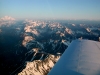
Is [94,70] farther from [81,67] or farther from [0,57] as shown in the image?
[0,57]

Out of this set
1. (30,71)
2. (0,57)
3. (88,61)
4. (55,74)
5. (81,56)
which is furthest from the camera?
(0,57)

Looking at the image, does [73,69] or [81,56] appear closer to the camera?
[73,69]

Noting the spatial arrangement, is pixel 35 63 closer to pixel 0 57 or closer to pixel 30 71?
pixel 30 71

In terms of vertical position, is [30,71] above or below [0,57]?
above

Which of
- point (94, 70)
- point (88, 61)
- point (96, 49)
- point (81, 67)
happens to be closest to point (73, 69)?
point (81, 67)

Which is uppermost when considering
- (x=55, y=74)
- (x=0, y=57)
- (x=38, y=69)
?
(x=55, y=74)

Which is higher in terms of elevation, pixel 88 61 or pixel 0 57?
pixel 88 61

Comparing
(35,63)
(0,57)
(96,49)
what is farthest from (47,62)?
(96,49)

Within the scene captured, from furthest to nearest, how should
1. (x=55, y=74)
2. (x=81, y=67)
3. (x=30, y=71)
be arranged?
(x=30, y=71), (x=81, y=67), (x=55, y=74)

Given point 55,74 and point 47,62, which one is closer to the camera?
point 55,74
